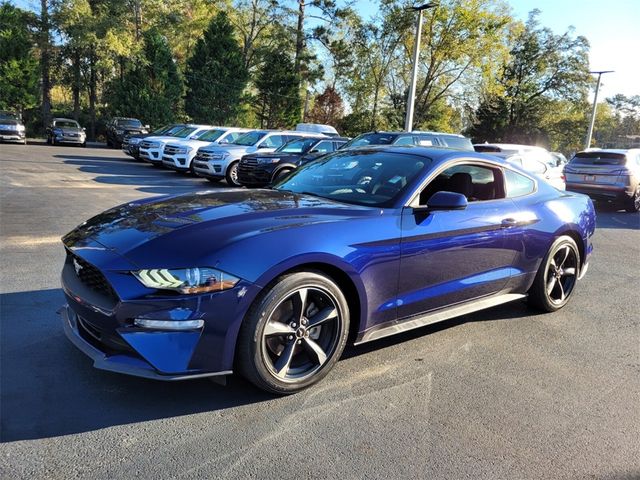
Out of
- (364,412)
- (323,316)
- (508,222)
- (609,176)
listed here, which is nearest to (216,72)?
(609,176)

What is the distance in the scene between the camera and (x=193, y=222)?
3.20 m

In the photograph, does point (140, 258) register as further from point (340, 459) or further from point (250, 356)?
point (340, 459)

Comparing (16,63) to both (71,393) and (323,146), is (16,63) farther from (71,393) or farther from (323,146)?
(71,393)

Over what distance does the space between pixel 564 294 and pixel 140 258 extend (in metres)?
4.30

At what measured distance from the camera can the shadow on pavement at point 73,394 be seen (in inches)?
109

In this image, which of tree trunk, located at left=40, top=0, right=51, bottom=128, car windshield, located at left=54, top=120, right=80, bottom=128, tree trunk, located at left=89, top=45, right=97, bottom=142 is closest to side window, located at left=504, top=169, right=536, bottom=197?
car windshield, located at left=54, top=120, right=80, bottom=128

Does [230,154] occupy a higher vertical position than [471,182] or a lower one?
lower

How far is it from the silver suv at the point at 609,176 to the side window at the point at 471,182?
10.7m

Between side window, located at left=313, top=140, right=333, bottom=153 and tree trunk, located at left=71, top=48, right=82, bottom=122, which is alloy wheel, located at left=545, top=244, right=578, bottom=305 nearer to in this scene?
side window, located at left=313, top=140, right=333, bottom=153

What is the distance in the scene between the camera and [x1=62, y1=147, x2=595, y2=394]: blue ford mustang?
2.79m

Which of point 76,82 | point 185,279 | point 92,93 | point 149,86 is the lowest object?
point 185,279

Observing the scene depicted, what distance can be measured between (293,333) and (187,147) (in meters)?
14.7

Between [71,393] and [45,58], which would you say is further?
[45,58]

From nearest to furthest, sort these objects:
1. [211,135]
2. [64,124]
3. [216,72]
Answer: [211,135], [64,124], [216,72]
